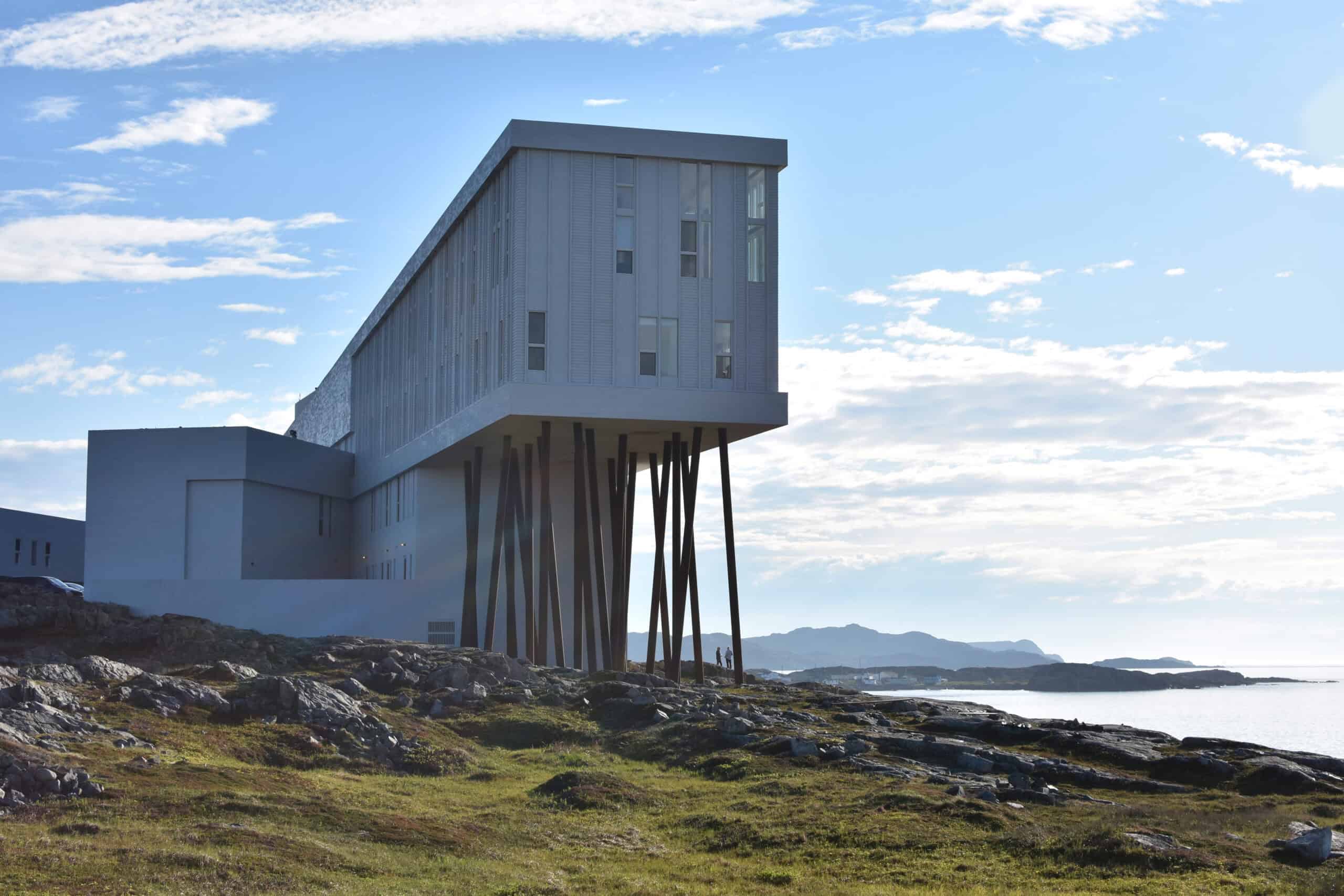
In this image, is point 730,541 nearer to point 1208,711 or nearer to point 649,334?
point 649,334

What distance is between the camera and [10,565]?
7912 cm

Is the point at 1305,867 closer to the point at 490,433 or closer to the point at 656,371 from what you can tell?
the point at 656,371

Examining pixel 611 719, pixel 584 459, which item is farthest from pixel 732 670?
pixel 611 719

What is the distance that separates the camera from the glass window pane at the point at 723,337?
40719 mm

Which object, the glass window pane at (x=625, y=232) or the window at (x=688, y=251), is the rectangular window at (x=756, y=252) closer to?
the window at (x=688, y=251)

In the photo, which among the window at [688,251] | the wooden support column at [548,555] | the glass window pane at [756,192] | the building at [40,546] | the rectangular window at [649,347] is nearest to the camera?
the rectangular window at [649,347]

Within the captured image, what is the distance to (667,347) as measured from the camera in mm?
40344

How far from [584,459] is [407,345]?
16534 mm

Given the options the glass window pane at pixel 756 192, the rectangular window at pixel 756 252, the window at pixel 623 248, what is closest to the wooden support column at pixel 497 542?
the window at pixel 623 248

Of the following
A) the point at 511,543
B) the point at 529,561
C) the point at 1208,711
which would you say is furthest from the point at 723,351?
the point at 1208,711

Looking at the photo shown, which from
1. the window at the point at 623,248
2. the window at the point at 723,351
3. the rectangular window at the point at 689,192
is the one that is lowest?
the window at the point at 723,351

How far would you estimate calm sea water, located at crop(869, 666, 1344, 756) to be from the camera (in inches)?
2085

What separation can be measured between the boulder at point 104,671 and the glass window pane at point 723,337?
19.1 m

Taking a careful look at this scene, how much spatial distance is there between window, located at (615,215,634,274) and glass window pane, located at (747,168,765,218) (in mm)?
3942
